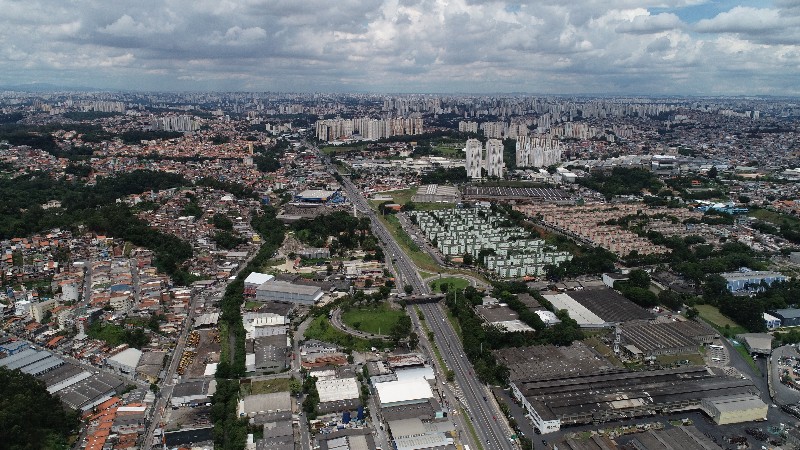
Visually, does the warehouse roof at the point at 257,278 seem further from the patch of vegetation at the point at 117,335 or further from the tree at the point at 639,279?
the tree at the point at 639,279

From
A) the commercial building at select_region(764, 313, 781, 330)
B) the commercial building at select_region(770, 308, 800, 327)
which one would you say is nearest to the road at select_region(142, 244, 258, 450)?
the commercial building at select_region(764, 313, 781, 330)

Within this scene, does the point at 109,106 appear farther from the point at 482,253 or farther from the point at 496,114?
the point at 482,253

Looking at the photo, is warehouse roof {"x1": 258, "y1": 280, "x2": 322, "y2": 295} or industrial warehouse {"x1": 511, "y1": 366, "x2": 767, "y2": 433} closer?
industrial warehouse {"x1": 511, "y1": 366, "x2": 767, "y2": 433}

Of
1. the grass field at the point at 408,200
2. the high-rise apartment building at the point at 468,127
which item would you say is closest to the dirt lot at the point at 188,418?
the grass field at the point at 408,200

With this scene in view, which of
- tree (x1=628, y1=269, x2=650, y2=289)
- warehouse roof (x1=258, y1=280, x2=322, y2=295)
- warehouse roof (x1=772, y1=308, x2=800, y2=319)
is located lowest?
warehouse roof (x1=772, y1=308, x2=800, y2=319)

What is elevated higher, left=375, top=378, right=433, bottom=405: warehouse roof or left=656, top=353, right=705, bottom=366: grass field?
left=375, top=378, right=433, bottom=405: warehouse roof

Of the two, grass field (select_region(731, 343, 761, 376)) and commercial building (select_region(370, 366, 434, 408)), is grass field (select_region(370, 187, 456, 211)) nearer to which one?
grass field (select_region(731, 343, 761, 376))

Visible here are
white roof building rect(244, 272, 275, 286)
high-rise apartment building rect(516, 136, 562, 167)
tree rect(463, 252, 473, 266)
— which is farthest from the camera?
high-rise apartment building rect(516, 136, 562, 167)
